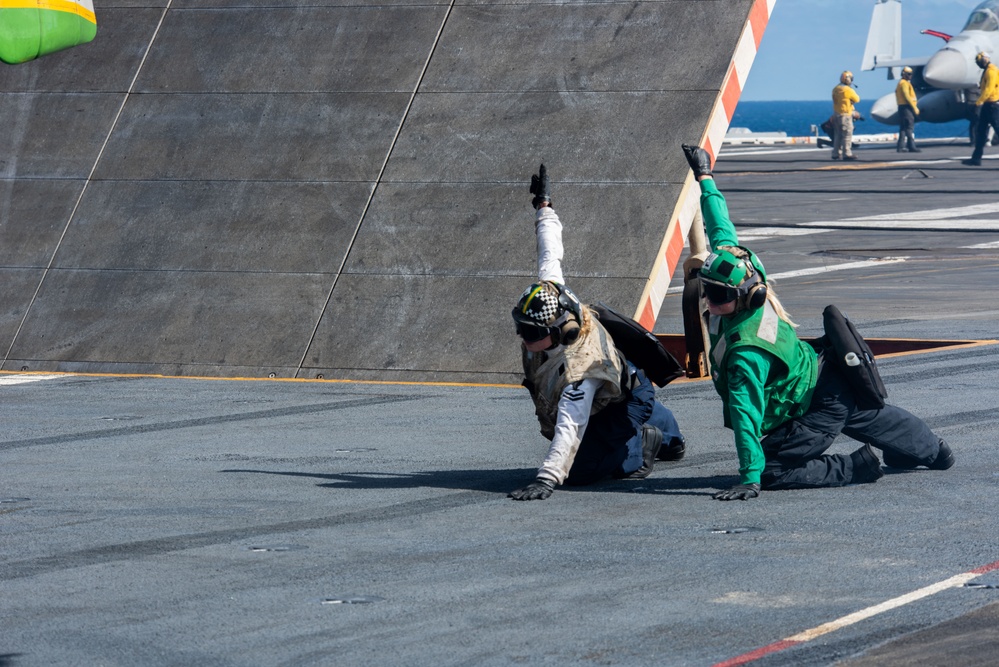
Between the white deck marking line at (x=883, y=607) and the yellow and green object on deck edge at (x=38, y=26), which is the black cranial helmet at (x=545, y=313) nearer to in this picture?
the white deck marking line at (x=883, y=607)

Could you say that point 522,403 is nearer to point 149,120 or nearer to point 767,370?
point 767,370

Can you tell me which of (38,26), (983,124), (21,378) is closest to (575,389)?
(38,26)

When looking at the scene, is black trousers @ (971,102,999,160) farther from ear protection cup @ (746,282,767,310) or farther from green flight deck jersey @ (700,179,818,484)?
ear protection cup @ (746,282,767,310)

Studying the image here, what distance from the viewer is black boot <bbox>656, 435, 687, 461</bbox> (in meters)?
8.06

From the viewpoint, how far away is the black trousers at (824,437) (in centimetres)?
718

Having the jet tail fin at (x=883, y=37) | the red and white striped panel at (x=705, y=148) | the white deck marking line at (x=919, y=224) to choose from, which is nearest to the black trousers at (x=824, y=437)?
the red and white striped panel at (x=705, y=148)

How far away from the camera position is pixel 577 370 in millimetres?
7242

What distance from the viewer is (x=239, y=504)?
7.21 metres

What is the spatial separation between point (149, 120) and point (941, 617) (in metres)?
9.85

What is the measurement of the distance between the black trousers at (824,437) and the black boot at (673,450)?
0.83 meters

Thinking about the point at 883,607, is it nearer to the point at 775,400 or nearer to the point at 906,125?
the point at 775,400

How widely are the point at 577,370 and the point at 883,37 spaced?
6093 centimetres

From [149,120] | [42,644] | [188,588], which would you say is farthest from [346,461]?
[149,120]

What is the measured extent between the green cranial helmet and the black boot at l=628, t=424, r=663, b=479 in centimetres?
Answer: 102
